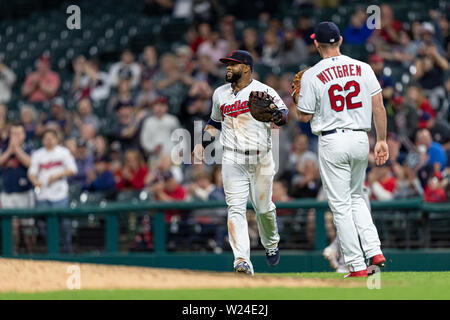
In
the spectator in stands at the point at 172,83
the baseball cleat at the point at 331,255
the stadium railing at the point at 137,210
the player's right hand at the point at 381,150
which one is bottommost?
the baseball cleat at the point at 331,255

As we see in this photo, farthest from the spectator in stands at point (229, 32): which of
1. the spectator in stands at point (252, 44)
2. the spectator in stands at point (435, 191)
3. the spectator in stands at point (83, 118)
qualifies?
the spectator in stands at point (435, 191)

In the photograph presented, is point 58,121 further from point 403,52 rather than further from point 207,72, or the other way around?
point 403,52

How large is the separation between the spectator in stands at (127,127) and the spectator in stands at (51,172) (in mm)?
1783

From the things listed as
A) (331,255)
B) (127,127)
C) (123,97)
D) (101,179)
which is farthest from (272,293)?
(123,97)

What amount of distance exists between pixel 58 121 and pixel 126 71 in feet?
4.79

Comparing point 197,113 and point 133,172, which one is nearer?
point 133,172

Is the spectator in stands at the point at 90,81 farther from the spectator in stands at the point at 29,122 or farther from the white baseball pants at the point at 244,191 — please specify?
the white baseball pants at the point at 244,191

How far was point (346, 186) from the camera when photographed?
7809 millimetres

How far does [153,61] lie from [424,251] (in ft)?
22.6

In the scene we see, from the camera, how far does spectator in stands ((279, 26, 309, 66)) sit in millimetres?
14518

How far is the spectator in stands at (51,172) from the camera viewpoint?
12906 millimetres

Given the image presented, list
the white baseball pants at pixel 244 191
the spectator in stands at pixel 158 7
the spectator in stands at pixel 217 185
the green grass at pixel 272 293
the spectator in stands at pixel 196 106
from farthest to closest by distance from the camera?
1. the spectator in stands at pixel 158 7
2. the spectator in stands at pixel 196 106
3. the spectator in stands at pixel 217 185
4. the white baseball pants at pixel 244 191
5. the green grass at pixel 272 293

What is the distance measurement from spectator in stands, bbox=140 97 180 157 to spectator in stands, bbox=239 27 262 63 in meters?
1.71

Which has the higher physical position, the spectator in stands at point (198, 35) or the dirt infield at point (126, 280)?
the spectator in stands at point (198, 35)
